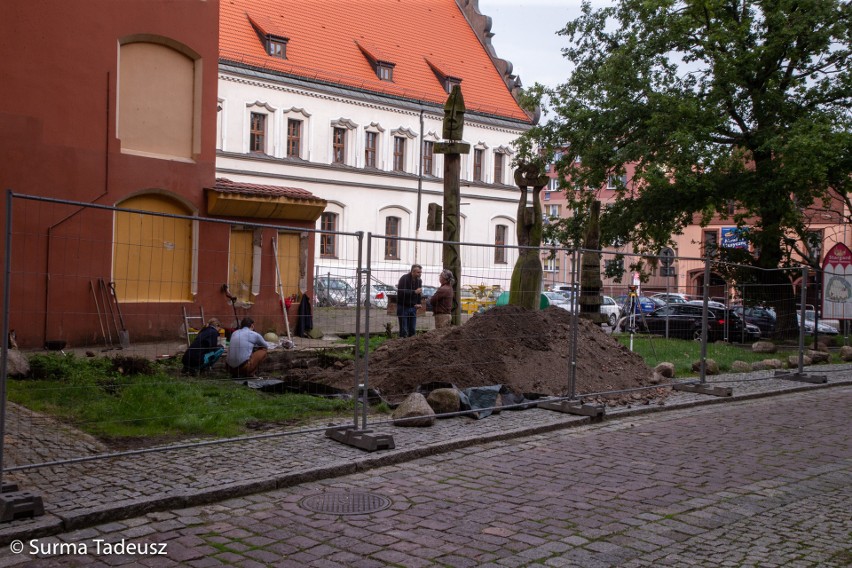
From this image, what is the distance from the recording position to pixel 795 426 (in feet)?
36.2

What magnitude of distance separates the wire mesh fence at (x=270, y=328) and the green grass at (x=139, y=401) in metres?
0.03

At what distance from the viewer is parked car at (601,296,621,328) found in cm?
1614

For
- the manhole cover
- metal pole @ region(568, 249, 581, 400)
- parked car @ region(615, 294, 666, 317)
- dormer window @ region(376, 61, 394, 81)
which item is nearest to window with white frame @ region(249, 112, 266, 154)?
dormer window @ region(376, 61, 394, 81)

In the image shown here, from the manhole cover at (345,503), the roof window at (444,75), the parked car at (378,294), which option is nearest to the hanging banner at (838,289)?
the parked car at (378,294)

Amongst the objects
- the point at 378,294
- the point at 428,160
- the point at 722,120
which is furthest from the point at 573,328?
the point at 428,160

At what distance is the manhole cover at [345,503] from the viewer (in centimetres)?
643

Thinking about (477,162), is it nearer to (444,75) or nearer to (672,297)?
(444,75)

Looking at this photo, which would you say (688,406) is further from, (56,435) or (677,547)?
(56,435)

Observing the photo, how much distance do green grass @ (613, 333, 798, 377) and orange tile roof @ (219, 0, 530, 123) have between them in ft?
103

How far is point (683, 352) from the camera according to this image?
15.9 m

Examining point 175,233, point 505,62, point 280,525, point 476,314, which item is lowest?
point 280,525

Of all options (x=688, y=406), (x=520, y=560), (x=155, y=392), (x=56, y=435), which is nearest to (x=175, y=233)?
(x=155, y=392)

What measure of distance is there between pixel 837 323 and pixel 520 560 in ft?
68.7

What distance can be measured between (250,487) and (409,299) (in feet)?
17.7
